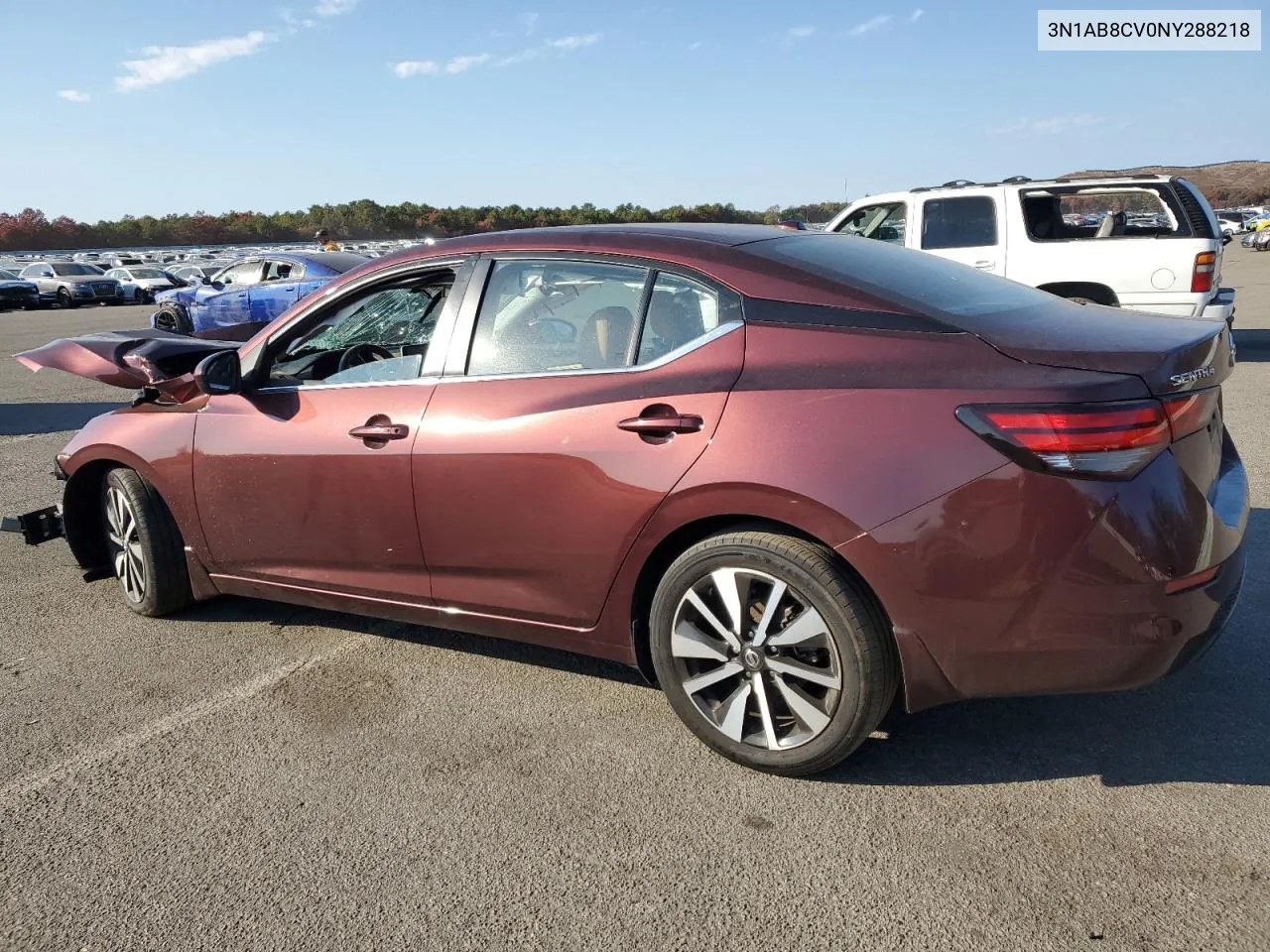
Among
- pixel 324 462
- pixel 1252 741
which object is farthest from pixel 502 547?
pixel 1252 741

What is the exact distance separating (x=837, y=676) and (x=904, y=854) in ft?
1.62

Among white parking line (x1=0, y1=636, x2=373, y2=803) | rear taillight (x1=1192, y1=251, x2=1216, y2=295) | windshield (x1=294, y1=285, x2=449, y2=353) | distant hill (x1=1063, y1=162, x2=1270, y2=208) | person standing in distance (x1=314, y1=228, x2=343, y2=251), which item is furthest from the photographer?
distant hill (x1=1063, y1=162, x2=1270, y2=208)

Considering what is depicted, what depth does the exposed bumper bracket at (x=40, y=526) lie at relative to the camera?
4.95 metres

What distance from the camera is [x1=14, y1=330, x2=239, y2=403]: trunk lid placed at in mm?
4332

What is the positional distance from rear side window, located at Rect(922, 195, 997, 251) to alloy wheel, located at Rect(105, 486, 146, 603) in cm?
821

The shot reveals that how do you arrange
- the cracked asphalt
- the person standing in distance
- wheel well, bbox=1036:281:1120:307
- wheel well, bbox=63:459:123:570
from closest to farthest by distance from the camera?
1. the cracked asphalt
2. wheel well, bbox=63:459:123:570
3. wheel well, bbox=1036:281:1120:307
4. the person standing in distance

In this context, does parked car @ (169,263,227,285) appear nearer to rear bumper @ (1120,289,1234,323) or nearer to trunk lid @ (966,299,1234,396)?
rear bumper @ (1120,289,1234,323)

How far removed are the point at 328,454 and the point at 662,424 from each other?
1.39 m

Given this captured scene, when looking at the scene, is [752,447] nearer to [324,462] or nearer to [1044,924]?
[1044,924]

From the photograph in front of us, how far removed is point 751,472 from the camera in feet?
9.32

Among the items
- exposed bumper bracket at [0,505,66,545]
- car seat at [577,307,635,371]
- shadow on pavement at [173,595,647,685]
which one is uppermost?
car seat at [577,307,635,371]

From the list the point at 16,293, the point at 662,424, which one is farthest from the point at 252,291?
the point at 16,293

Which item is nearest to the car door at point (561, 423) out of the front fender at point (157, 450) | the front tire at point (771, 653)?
the front tire at point (771, 653)

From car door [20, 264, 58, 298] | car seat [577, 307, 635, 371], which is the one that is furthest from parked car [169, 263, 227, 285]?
car seat [577, 307, 635, 371]
